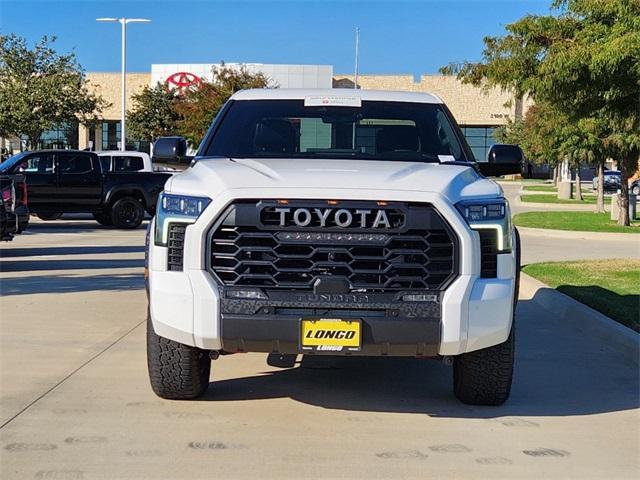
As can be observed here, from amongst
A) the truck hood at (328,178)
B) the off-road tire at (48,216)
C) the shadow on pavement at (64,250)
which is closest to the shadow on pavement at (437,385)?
the truck hood at (328,178)

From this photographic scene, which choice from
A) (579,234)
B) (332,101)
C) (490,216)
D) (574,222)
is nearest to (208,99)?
(574,222)

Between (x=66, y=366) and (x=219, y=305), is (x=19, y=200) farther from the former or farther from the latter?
(x=219, y=305)

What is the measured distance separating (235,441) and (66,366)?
240cm

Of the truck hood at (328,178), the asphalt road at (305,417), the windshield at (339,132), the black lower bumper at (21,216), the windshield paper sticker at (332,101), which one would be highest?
the windshield paper sticker at (332,101)

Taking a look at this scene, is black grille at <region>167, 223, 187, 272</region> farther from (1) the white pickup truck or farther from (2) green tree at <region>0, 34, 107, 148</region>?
(2) green tree at <region>0, 34, 107, 148</region>

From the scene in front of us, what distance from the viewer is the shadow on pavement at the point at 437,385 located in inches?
249

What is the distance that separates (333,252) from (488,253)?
0.93 metres

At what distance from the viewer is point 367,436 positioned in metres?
5.58

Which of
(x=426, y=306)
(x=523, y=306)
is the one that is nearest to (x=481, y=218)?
(x=426, y=306)

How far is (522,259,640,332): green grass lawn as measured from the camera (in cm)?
943

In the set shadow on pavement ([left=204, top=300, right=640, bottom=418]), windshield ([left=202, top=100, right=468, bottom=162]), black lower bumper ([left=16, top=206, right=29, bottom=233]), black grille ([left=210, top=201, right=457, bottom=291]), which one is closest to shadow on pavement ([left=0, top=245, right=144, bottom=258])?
black lower bumper ([left=16, top=206, right=29, bottom=233])

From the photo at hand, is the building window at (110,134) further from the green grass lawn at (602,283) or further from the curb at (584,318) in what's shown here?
the curb at (584,318)

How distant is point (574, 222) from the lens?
25141 millimetres

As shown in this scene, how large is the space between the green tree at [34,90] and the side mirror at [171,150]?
28913 mm
